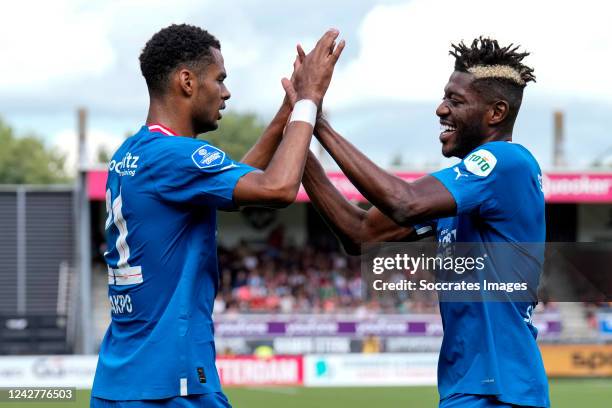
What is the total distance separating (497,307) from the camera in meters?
4.53

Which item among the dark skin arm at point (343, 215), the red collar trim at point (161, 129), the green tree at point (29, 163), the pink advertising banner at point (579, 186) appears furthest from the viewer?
the green tree at point (29, 163)

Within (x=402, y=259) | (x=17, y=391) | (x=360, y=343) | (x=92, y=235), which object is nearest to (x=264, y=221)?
(x=92, y=235)

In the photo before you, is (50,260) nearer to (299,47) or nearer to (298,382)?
(298,382)

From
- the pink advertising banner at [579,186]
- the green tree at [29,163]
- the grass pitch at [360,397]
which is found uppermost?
the green tree at [29,163]

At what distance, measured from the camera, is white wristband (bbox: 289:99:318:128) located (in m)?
4.57

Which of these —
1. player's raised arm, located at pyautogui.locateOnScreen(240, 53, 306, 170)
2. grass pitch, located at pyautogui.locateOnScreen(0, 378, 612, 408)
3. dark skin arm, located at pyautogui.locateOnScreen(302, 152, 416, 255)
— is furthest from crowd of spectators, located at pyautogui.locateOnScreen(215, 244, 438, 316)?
player's raised arm, located at pyautogui.locateOnScreen(240, 53, 306, 170)

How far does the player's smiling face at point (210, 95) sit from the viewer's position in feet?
14.8

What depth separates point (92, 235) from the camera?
92.2 ft

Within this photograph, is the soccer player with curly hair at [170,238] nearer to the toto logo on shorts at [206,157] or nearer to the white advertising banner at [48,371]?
the toto logo on shorts at [206,157]

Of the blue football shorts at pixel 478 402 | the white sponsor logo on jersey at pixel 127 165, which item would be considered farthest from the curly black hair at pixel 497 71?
the white sponsor logo on jersey at pixel 127 165

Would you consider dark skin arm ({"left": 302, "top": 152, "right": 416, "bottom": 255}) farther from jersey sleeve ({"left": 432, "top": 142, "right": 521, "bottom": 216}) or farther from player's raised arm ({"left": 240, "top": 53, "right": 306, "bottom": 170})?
jersey sleeve ({"left": 432, "top": 142, "right": 521, "bottom": 216})

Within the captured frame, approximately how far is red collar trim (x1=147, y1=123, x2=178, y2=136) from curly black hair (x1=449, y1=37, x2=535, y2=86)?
151 centimetres

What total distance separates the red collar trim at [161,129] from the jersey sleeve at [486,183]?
1.24 meters

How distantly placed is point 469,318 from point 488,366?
232mm
